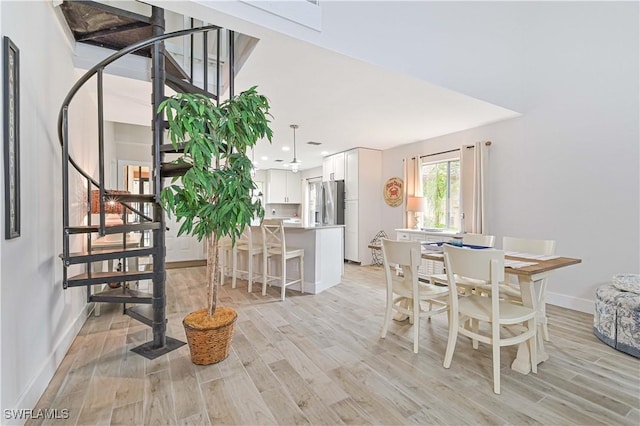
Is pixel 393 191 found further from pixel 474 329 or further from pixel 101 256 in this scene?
A: pixel 101 256

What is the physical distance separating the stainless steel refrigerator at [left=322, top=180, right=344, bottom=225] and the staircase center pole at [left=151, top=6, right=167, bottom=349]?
4310 mm

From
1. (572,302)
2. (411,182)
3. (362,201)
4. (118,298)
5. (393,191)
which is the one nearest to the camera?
(118,298)

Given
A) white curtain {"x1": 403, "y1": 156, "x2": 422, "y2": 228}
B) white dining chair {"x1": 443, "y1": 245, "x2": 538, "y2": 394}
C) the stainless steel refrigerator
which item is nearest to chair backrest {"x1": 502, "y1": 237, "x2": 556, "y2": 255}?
white dining chair {"x1": 443, "y1": 245, "x2": 538, "y2": 394}

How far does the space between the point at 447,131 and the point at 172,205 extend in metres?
4.41

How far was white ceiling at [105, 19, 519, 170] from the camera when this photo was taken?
2627 mm

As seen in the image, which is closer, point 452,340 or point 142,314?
point 452,340

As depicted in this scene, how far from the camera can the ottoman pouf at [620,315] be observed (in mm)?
2373

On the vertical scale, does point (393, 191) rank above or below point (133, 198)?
above

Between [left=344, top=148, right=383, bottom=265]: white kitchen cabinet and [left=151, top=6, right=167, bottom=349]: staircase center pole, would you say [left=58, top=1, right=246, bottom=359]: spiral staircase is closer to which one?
[left=151, top=6, right=167, bottom=349]: staircase center pole

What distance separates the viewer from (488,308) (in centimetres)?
211

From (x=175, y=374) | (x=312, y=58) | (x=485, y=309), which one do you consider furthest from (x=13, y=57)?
(x=485, y=309)

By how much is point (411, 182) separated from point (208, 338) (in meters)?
4.46

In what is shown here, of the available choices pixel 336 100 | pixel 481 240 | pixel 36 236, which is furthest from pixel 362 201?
pixel 36 236

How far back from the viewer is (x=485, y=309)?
2.09 meters
